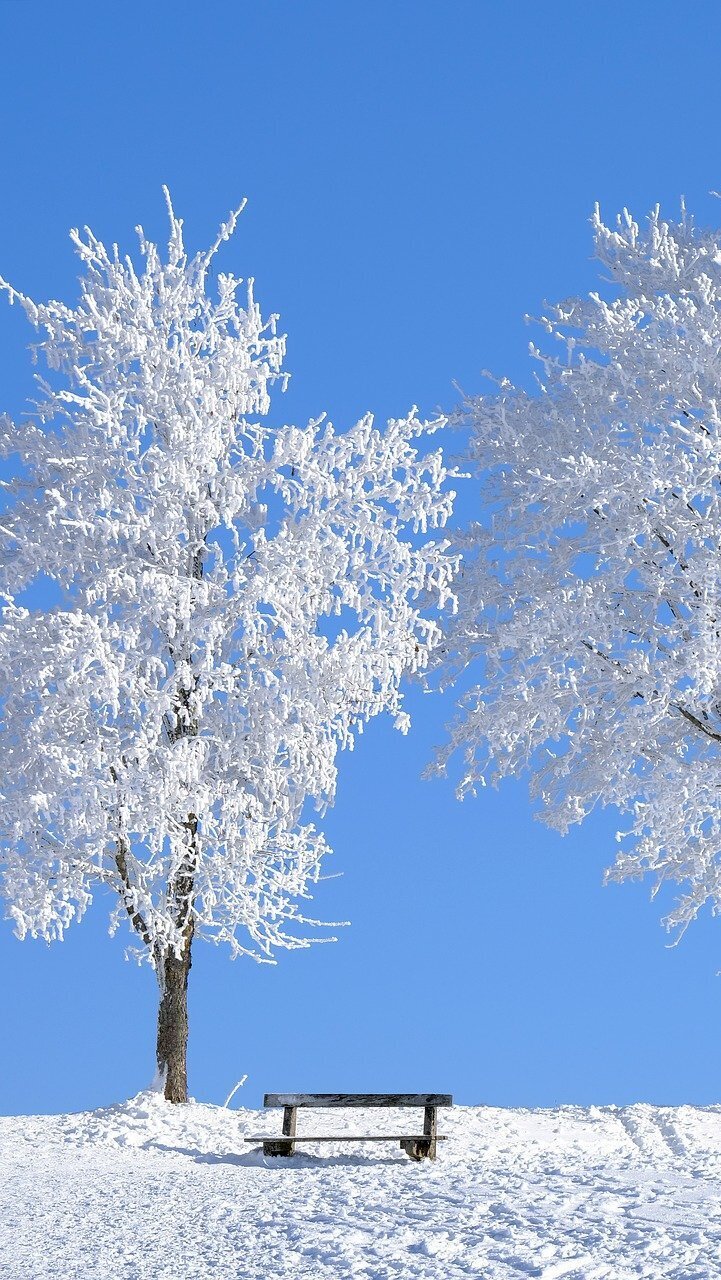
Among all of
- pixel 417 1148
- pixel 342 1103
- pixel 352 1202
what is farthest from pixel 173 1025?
pixel 352 1202

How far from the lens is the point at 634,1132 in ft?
48.4

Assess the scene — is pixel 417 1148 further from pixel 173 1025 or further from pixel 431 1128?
pixel 173 1025

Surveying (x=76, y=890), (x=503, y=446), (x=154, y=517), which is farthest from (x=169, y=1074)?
(x=503, y=446)

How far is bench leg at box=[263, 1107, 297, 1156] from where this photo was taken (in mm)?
12359

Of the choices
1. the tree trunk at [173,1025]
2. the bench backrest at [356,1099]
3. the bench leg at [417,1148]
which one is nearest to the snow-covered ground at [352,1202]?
the bench leg at [417,1148]

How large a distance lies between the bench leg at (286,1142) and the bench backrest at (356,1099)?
0.39ft

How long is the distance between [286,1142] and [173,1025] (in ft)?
10.6

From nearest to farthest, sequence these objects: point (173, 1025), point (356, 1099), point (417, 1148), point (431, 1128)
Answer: point (417, 1148), point (431, 1128), point (356, 1099), point (173, 1025)

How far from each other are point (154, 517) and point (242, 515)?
1.11 meters

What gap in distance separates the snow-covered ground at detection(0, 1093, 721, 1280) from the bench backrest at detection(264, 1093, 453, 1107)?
0.51 meters

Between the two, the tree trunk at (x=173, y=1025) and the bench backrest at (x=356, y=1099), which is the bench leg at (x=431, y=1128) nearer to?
the bench backrest at (x=356, y=1099)

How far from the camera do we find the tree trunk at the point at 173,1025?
595 inches

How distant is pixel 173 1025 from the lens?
15.2 metres

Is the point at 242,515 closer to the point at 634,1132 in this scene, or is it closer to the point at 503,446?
the point at 503,446
